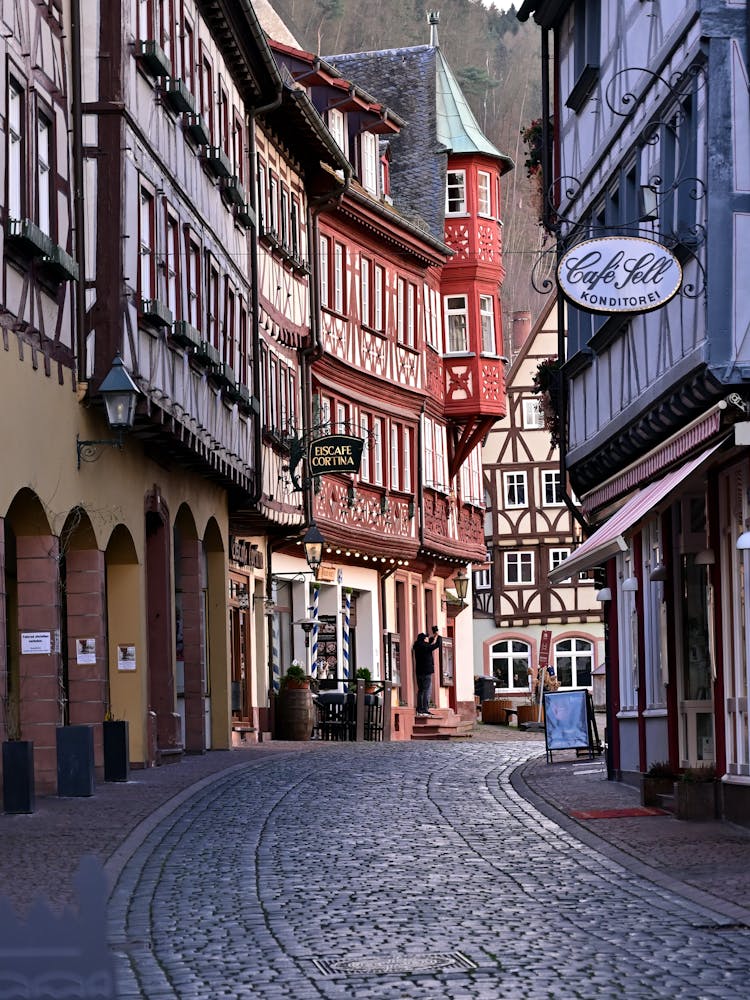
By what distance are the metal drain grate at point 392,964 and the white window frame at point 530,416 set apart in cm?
6059

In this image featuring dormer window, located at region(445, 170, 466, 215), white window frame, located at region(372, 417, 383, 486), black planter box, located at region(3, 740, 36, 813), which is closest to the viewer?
black planter box, located at region(3, 740, 36, 813)

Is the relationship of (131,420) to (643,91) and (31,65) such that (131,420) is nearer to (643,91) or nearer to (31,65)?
(31,65)

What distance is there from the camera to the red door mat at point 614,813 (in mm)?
17000

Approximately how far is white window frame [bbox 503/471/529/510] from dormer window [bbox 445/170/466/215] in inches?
920

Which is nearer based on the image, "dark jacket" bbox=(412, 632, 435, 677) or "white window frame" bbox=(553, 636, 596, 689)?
"dark jacket" bbox=(412, 632, 435, 677)

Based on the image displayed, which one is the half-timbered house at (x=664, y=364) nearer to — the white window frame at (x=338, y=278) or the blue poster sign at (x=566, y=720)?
the blue poster sign at (x=566, y=720)

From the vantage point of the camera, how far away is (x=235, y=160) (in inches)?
1224

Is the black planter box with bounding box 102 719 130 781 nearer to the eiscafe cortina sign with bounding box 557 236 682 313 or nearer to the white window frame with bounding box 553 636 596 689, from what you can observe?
the eiscafe cortina sign with bounding box 557 236 682 313

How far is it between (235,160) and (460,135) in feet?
60.8

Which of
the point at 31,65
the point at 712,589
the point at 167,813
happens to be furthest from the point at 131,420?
the point at 712,589

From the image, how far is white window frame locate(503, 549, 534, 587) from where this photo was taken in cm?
7150

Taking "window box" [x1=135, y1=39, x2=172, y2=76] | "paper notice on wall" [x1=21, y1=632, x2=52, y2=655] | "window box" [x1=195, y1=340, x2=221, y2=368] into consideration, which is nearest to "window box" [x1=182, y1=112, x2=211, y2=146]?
"window box" [x1=135, y1=39, x2=172, y2=76]

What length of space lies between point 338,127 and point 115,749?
23909 millimetres

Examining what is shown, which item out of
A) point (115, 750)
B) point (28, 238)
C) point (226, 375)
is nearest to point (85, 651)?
point (115, 750)
